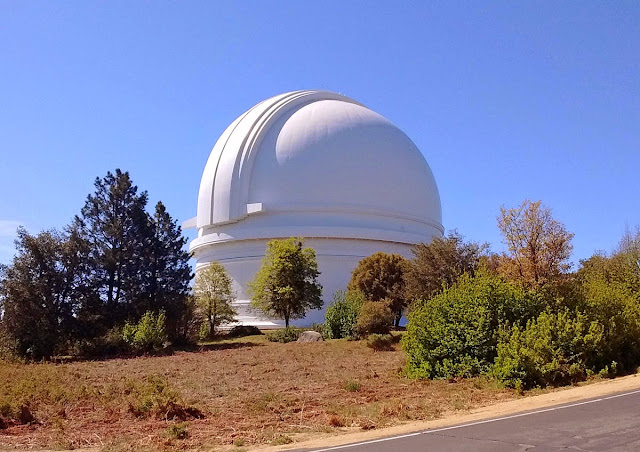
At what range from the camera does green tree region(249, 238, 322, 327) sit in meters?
31.9

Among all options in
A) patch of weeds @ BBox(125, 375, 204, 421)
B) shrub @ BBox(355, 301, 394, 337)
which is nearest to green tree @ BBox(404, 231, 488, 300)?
shrub @ BBox(355, 301, 394, 337)

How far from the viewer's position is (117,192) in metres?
31.9

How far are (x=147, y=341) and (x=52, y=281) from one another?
5.71 meters

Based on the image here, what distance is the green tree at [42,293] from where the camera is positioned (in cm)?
2764

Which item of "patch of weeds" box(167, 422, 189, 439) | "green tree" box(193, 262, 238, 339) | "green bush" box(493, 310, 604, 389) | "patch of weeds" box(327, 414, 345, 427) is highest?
"green tree" box(193, 262, 238, 339)

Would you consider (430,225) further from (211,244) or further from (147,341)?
(147,341)

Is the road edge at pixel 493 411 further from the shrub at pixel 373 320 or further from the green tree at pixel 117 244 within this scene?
the green tree at pixel 117 244

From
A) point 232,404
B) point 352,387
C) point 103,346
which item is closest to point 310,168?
point 103,346

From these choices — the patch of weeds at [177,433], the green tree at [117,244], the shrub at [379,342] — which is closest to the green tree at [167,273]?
the green tree at [117,244]

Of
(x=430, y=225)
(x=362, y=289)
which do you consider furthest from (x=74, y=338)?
(x=430, y=225)

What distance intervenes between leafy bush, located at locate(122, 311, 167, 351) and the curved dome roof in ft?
50.4

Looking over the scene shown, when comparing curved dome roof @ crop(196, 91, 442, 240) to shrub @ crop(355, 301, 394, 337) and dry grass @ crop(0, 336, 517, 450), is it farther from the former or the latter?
dry grass @ crop(0, 336, 517, 450)

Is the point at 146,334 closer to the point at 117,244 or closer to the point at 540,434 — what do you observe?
the point at 117,244

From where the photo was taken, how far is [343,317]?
98.5 feet
